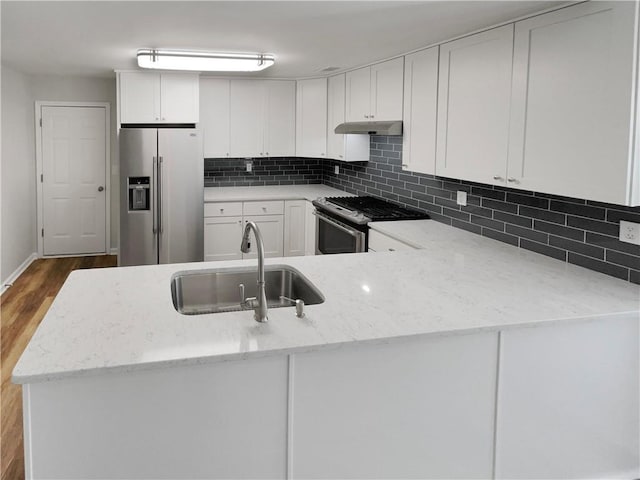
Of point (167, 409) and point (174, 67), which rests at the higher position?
point (174, 67)

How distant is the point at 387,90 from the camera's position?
4656 mm

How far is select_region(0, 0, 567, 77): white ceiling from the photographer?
2904 millimetres

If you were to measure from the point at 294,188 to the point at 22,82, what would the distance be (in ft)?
10.4

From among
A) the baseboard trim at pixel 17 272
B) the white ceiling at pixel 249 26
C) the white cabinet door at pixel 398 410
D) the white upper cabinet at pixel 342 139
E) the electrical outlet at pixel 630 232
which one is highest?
the white ceiling at pixel 249 26

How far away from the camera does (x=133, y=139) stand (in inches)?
212

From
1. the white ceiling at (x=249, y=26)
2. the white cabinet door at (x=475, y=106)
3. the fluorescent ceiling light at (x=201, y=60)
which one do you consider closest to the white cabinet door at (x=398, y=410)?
the white cabinet door at (x=475, y=106)

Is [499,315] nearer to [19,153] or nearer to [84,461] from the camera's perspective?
[84,461]

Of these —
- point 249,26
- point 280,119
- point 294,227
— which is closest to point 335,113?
point 280,119

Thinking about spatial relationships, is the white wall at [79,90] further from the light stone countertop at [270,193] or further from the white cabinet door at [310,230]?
the white cabinet door at [310,230]

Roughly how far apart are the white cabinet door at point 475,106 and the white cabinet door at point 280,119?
2.79 m

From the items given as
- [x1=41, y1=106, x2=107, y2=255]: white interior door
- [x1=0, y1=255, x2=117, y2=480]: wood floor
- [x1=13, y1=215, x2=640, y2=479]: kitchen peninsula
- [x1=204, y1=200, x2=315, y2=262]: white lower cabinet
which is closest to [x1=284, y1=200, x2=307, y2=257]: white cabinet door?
[x1=204, y1=200, x2=315, y2=262]: white lower cabinet

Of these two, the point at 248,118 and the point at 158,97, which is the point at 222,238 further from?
the point at 158,97

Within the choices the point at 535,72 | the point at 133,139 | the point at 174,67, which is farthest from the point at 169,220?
the point at 535,72

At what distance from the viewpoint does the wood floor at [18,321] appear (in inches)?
115
